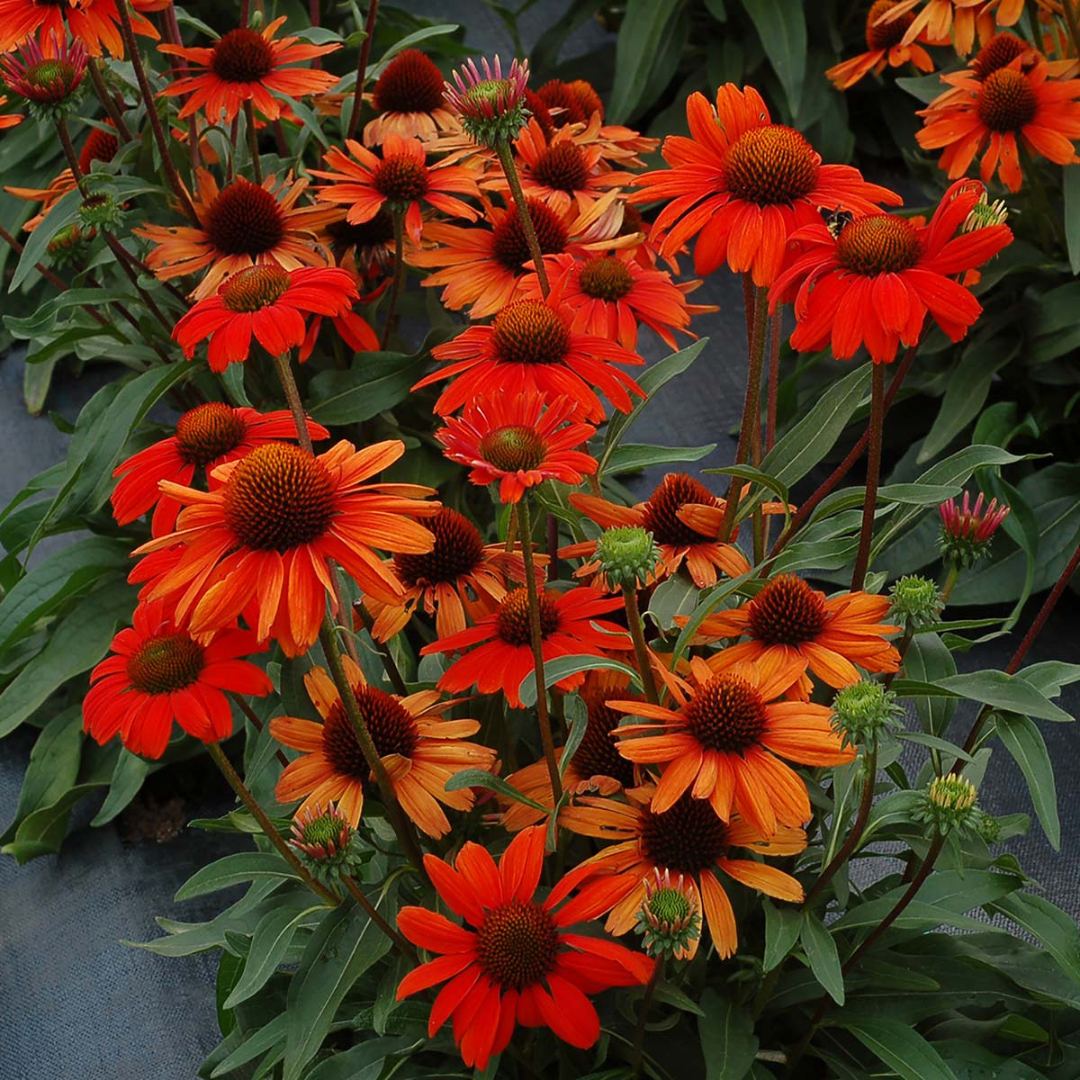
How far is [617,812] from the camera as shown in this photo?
3.06 ft

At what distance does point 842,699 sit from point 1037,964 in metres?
0.47

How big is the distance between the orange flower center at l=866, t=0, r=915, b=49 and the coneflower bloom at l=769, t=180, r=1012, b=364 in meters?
1.16

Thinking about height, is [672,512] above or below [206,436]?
below

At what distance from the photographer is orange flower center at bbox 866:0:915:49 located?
1.94 meters

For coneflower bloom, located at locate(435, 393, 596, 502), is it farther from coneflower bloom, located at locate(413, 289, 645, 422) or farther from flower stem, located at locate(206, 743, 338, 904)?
flower stem, located at locate(206, 743, 338, 904)

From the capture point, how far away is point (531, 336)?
100 cm

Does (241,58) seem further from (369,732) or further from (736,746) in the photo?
(736,746)

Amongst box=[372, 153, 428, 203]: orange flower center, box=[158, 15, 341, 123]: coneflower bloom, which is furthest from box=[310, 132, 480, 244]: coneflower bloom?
box=[158, 15, 341, 123]: coneflower bloom

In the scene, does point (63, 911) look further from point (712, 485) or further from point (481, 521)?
point (712, 485)

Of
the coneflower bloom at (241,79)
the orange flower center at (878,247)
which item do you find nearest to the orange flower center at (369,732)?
the orange flower center at (878,247)

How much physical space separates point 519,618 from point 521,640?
0.06 ft

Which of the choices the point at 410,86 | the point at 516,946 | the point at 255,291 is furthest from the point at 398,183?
the point at 516,946

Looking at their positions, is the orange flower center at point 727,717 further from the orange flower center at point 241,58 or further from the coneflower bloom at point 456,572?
the orange flower center at point 241,58

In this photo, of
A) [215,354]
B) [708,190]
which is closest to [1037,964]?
[708,190]
